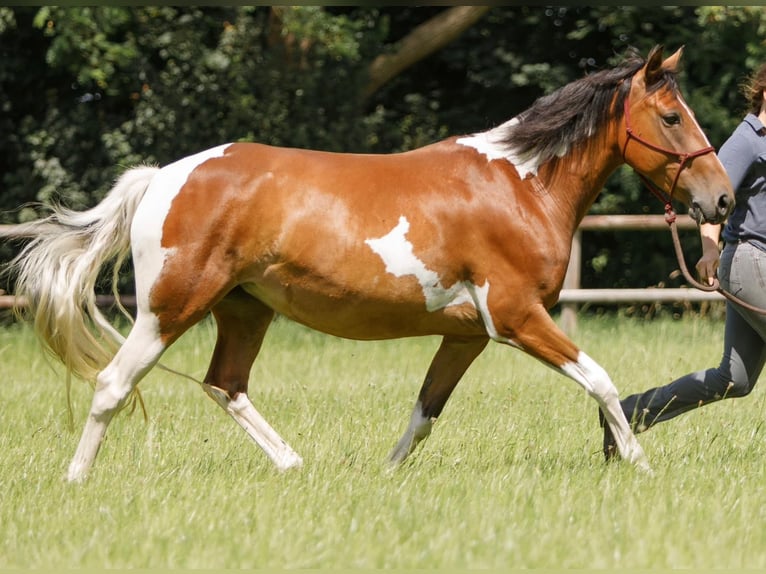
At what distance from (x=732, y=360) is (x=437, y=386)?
4.54 ft

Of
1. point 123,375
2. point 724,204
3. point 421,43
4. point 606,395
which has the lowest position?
point 421,43

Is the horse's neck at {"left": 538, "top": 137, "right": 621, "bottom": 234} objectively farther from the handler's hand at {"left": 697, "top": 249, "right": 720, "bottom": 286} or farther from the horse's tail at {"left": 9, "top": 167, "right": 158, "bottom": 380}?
the horse's tail at {"left": 9, "top": 167, "right": 158, "bottom": 380}

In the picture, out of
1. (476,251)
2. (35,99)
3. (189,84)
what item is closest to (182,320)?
(476,251)

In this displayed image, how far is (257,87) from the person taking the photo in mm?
12867

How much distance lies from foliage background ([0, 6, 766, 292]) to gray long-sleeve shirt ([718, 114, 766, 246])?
7575 millimetres

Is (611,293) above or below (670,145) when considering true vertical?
below

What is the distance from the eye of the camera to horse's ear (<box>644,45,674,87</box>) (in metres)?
4.74

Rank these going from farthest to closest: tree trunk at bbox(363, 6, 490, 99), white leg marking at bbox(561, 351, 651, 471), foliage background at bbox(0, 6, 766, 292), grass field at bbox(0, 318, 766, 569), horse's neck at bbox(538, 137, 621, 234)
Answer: tree trunk at bbox(363, 6, 490, 99) → foliage background at bbox(0, 6, 766, 292) → horse's neck at bbox(538, 137, 621, 234) → white leg marking at bbox(561, 351, 651, 471) → grass field at bbox(0, 318, 766, 569)

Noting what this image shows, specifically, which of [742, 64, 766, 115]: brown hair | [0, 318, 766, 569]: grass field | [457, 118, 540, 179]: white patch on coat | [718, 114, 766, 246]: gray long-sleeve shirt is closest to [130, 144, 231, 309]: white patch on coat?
[0, 318, 766, 569]: grass field

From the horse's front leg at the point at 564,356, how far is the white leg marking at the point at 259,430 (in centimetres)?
113

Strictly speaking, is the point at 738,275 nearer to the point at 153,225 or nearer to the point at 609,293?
the point at 153,225

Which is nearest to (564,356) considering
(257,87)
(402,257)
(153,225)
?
(402,257)

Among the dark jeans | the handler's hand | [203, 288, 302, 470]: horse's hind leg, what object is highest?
the handler's hand

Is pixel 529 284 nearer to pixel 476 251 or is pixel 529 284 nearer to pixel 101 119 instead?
pixel 476 251
